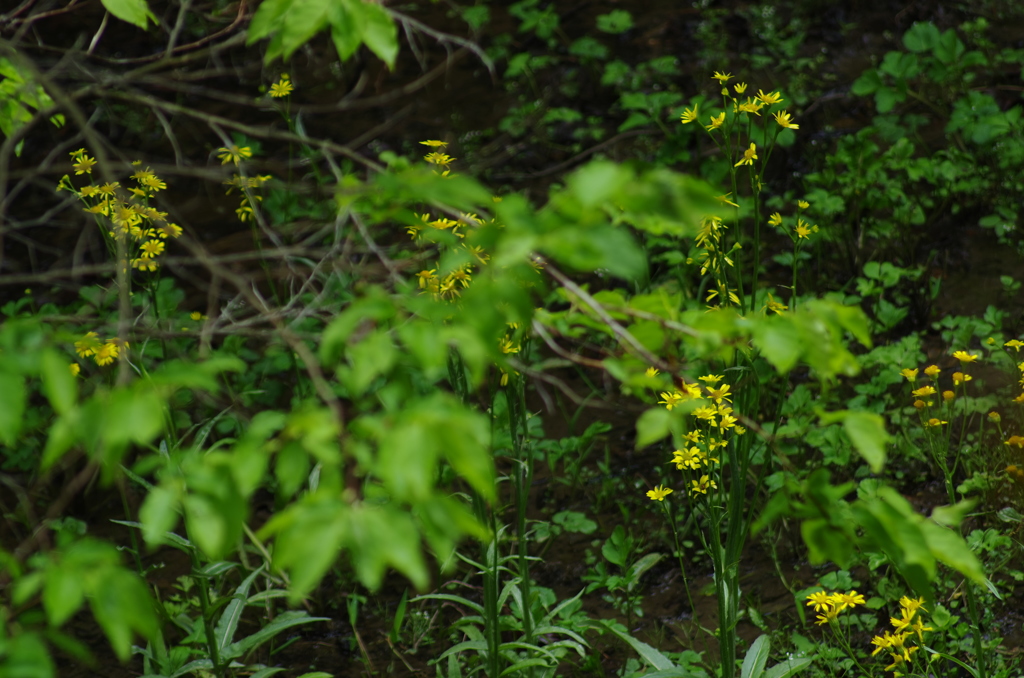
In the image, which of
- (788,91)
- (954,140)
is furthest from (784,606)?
A: (788,91)

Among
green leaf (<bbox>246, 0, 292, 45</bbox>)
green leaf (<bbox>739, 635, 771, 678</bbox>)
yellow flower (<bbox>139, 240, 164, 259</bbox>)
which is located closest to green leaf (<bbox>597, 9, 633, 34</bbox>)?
yellow flower (<bbox>139, 240, 164, 259</bbox>)

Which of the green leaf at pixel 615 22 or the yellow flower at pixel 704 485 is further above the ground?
the green leaf at pixel 615 22

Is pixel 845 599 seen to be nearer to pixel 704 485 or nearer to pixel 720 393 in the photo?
pixel 704 485

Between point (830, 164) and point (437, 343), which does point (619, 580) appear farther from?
point (830, 164)

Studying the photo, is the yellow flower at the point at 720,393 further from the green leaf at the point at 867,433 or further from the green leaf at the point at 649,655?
the green leaf at the point at 867,433

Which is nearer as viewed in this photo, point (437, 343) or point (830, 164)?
point (437, 343)

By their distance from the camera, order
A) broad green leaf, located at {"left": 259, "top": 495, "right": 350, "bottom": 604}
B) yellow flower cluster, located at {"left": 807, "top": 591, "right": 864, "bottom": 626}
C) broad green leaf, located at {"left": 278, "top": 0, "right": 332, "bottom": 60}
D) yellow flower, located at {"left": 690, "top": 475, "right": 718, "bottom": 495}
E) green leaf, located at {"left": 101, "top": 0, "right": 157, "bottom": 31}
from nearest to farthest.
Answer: broad green leaf, located at {"left": 259, "top": 495, "right": 350, "bottom": 604} < broad green leaf, located at {"left": 278, "top": 0, "right": 332, "bottom": 60} < green leaf, located at {"left": 101, "top": 0, "right": 157, "bottom": 31} < yellow flower cluster, located at {"left": 807, "top": 591, "right": 864, "bottom": 626} < yellow flower, located at {"left": 690, "top": 475, "right": 718, "bottom": 495}

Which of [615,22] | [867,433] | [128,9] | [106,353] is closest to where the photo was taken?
[867,433]

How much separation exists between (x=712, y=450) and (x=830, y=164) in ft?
6.86

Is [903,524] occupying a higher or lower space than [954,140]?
higher

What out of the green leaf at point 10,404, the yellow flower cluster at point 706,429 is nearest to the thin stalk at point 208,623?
the yellow flower cluster at point 706,429

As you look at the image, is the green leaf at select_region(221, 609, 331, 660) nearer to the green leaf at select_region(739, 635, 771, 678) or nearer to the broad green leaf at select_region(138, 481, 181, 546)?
the green leaf at select_region(739, 635, 771, 678)

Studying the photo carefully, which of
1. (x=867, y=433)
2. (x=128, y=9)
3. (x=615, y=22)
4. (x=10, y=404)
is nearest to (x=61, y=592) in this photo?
(x=10, y=404)

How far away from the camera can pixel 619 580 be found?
2.42 m
